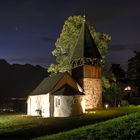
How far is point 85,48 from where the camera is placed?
59.0m

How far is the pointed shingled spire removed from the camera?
192ft

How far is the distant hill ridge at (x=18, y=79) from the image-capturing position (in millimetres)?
120125

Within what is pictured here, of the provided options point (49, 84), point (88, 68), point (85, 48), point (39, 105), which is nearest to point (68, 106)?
point (49, 84)

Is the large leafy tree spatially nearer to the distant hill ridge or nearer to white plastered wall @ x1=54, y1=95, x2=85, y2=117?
white plastered wall @ x1=54, y1=95, x2=85, y2=117

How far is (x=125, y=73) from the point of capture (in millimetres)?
98875

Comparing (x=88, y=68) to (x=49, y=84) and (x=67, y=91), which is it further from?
(x=67, y=91)

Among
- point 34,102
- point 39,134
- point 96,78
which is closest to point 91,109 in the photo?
point 96,78

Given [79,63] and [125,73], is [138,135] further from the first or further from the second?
[125,73]

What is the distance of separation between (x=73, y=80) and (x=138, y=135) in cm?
3416

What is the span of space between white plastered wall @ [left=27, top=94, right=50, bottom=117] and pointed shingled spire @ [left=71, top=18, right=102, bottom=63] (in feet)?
24.5

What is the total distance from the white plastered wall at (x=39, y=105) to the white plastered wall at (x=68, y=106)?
187 cm

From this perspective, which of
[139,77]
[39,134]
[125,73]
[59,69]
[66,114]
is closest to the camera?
[39,134]

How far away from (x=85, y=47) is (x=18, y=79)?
251ft

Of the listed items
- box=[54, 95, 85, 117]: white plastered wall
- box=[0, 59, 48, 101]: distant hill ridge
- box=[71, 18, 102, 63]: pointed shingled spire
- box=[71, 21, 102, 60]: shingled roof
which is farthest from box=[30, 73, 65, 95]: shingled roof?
box=[0, 59, 48, 101]: distant hill ridge
